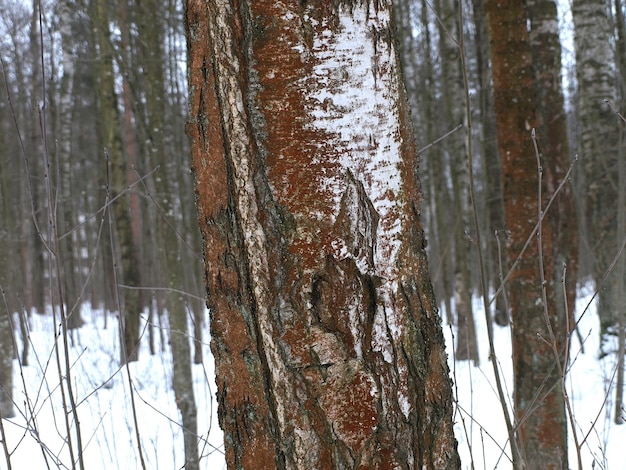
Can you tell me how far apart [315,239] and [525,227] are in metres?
2.47

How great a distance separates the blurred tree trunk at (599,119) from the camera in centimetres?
623

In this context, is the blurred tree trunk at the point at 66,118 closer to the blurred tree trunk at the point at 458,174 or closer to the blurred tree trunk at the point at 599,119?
the blurred tree trunk at the point at 458,174

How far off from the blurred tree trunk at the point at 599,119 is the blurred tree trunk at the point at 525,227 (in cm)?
340

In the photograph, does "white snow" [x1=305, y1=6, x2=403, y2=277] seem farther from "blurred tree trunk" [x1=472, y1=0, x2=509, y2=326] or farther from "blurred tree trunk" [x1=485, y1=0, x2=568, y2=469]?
"blurred tree trunk" [x1=472, y1=0, x2=509, y2=326]

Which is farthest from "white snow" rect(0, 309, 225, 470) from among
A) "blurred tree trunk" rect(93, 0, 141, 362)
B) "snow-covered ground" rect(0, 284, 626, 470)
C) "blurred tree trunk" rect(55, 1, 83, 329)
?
"blurred tree trunk" rect(55, 1, 83, 329)

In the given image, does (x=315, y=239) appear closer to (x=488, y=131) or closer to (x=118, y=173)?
(x=488, y=131)

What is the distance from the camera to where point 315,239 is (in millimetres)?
815

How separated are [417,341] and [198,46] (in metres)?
0.55

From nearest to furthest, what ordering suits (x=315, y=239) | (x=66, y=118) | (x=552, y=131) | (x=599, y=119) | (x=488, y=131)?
(x=315, y=239) < (x=552, y=131) < (x=599, y=119) < (x=488, y=131) < (x=66, y=118)

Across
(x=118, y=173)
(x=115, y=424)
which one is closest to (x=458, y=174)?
(x=118, y=173)

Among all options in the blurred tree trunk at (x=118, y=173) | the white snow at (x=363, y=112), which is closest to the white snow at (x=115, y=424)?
the blurred tree trunk at (x=118, y=173)

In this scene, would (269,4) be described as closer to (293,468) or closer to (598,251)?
(293,468)

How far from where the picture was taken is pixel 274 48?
2.71ft

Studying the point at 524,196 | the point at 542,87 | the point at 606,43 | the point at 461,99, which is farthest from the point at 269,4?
the point at 461,99
